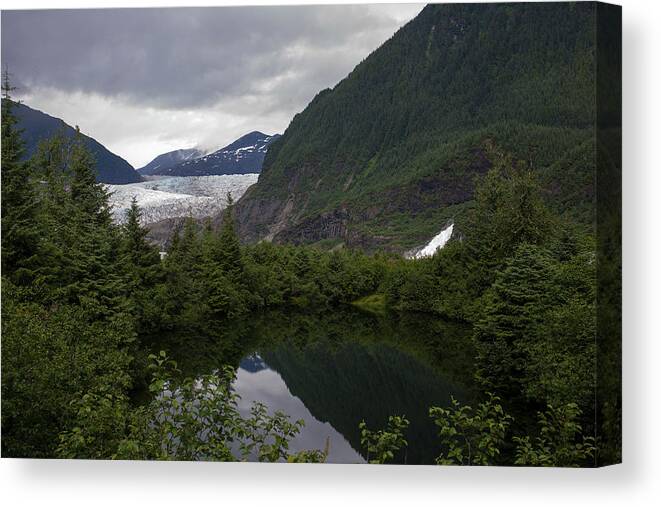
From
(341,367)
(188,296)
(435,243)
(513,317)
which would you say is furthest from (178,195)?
(513,317)

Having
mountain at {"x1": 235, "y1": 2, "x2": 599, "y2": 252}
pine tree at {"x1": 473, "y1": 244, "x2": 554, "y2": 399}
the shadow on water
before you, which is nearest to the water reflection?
the shadow on water

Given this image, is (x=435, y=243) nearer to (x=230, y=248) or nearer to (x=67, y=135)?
(x=230, y=248)

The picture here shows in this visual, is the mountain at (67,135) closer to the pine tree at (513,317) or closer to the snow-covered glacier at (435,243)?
the snow-covered glacier at (435,243)

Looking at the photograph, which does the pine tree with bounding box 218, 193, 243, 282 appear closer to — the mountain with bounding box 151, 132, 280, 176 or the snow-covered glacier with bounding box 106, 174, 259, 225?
the snow-covered glacier with bounding box 106, 174, 259, 225

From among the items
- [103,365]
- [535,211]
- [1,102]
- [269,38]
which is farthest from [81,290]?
[535,211]

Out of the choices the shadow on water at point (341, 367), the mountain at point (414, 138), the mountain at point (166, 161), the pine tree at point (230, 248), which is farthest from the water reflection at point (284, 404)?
the mountain at point (166, 161)
